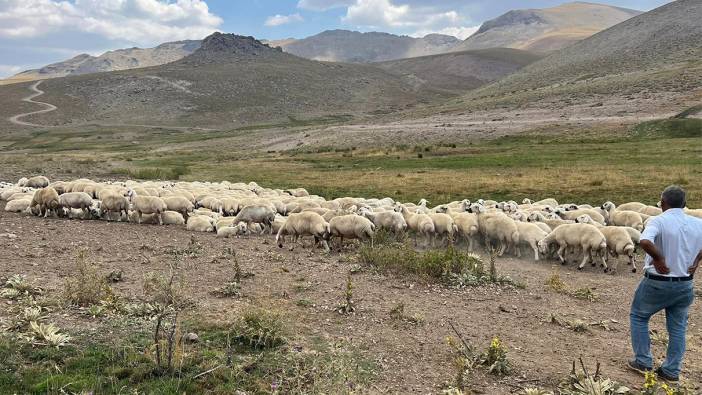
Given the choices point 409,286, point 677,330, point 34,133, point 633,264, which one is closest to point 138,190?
point 409,286

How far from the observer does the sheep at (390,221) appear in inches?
585

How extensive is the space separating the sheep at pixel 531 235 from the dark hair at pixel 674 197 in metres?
7.26

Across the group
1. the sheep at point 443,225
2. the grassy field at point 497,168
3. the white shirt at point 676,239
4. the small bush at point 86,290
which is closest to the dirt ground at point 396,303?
the small bush at point 86,290

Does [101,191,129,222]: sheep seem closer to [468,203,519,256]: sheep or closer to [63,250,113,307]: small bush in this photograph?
[63,250,113,307]: small bush

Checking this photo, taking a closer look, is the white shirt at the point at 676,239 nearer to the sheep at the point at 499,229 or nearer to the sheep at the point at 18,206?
the sheep at the point at 499,229

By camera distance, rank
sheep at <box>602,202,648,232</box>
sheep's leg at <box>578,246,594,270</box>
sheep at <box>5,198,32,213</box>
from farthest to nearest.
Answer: sheep at <box>5,198,32,213</box> < sheep at <box>602,202,648,232</box> < sheep's leg at <box>578,246,594,270</box>

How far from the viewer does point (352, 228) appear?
13781 millimetres

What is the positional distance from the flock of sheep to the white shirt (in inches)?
242

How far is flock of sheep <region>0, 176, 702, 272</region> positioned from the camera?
13180mm

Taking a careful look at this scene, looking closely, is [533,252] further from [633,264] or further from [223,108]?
[223,108]

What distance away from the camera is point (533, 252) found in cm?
1403

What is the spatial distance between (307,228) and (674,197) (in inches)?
369

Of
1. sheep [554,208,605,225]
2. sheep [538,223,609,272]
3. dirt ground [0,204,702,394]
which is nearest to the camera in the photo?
dirt ground [0,204,702,394]

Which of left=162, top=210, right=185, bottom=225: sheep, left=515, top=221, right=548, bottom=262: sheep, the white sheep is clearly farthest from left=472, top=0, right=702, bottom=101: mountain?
left=162, top=210, right=185, bottom=225: sheep
